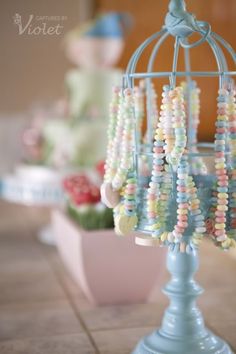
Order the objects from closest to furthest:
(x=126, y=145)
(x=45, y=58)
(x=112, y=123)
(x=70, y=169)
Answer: (x=126, y=145) → (x=112, y=123) → (x=70, y=169) → (x=45, y=58)

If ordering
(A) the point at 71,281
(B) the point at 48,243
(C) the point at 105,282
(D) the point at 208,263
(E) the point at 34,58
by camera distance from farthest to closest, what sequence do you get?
1. (E) the point at 34,58
2. (B) the point at 48,243
3. (D) the point at 208,263
4. (A) the point at 71,281
5. (C) the point at 105,282

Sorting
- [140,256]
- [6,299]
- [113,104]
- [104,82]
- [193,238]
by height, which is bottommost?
[6,299]

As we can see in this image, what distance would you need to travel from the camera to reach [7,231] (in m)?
3.57

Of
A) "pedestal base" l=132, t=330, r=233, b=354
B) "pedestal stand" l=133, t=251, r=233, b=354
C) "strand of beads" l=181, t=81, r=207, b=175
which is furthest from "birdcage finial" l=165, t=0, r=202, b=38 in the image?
"pedestal base" l=132, t=330, r=233, b=354

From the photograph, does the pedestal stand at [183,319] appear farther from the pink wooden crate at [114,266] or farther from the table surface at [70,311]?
the pink wooden crate at [114,266]

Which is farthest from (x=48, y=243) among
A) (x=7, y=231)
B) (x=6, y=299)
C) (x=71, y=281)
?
(x=6, y=299)

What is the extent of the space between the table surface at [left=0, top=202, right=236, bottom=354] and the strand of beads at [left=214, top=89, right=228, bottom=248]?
20.8 inches

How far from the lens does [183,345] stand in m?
→ 1.57

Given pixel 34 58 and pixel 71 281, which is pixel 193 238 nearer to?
pixel 71 281

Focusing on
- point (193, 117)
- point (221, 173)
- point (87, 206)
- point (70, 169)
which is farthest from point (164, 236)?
point (70, 169)

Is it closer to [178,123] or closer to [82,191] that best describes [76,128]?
[82,191]

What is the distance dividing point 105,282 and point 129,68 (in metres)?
0.93

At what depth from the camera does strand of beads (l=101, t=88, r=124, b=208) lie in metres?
1.51

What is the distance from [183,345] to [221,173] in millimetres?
480
